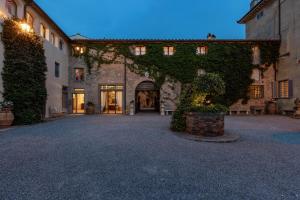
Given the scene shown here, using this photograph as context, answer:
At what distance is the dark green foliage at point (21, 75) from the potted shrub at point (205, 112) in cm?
866

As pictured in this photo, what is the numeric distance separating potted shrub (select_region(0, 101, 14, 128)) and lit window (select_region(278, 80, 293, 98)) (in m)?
19.4

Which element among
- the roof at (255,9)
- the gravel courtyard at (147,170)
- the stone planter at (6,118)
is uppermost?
the roof at (255,9)

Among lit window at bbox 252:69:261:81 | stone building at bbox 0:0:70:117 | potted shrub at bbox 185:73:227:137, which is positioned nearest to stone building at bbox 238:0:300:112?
lit window at bbox 252:69:261:81

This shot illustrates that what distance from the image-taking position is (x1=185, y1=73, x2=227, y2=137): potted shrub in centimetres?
725

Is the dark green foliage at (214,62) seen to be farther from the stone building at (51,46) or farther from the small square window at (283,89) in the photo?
the stone building at (51,46)

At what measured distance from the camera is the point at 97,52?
1766 centimetres

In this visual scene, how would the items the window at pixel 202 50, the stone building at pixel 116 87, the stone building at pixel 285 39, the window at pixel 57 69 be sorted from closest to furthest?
the stone building at pixel 285 39 < the window at pixel 57 69 < the stone building at pixel 116 87 < the window at pixel 202 50

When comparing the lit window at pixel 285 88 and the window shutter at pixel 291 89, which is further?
the lit window at pixel 285 88

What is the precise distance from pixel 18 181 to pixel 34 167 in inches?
26.9

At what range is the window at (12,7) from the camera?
10117mm

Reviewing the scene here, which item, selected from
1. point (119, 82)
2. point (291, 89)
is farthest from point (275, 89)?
point (119, 82)

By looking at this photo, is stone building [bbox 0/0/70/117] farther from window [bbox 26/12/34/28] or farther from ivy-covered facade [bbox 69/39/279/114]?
ivy-covered facade [bbox 69/39/279/114]

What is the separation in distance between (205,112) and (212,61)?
11497 millimetres

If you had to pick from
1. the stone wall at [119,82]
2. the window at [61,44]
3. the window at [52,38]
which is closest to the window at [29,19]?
the window at [52,38]
